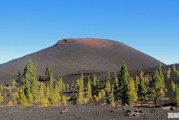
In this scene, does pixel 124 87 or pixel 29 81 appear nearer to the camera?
pixel 124 87

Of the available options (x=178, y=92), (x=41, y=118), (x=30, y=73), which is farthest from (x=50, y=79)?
(x=41, y=118)

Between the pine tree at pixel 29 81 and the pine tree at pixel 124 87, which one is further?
the pine tree at pixel 29 81

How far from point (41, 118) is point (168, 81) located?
136 metres

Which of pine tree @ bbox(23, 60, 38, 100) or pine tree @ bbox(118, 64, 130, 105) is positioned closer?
pine tree @ bbox(118, 64, 130, 105)

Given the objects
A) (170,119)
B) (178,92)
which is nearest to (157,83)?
(178,92)

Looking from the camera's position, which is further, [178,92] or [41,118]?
[178,92]

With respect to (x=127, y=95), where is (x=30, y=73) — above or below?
above

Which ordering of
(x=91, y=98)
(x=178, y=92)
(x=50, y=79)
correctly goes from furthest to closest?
1. (x=50, y=79)
2. (x=91, y=98)
3. (x=178, y=92)

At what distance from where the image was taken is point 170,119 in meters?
27.6

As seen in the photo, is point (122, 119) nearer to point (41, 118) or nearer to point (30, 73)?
point (41, 118)

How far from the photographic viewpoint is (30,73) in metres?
82.6

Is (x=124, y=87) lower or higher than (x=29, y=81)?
lower

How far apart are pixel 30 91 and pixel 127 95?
2599 centimetres

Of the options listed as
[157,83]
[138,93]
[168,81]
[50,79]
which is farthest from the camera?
[168,81]
